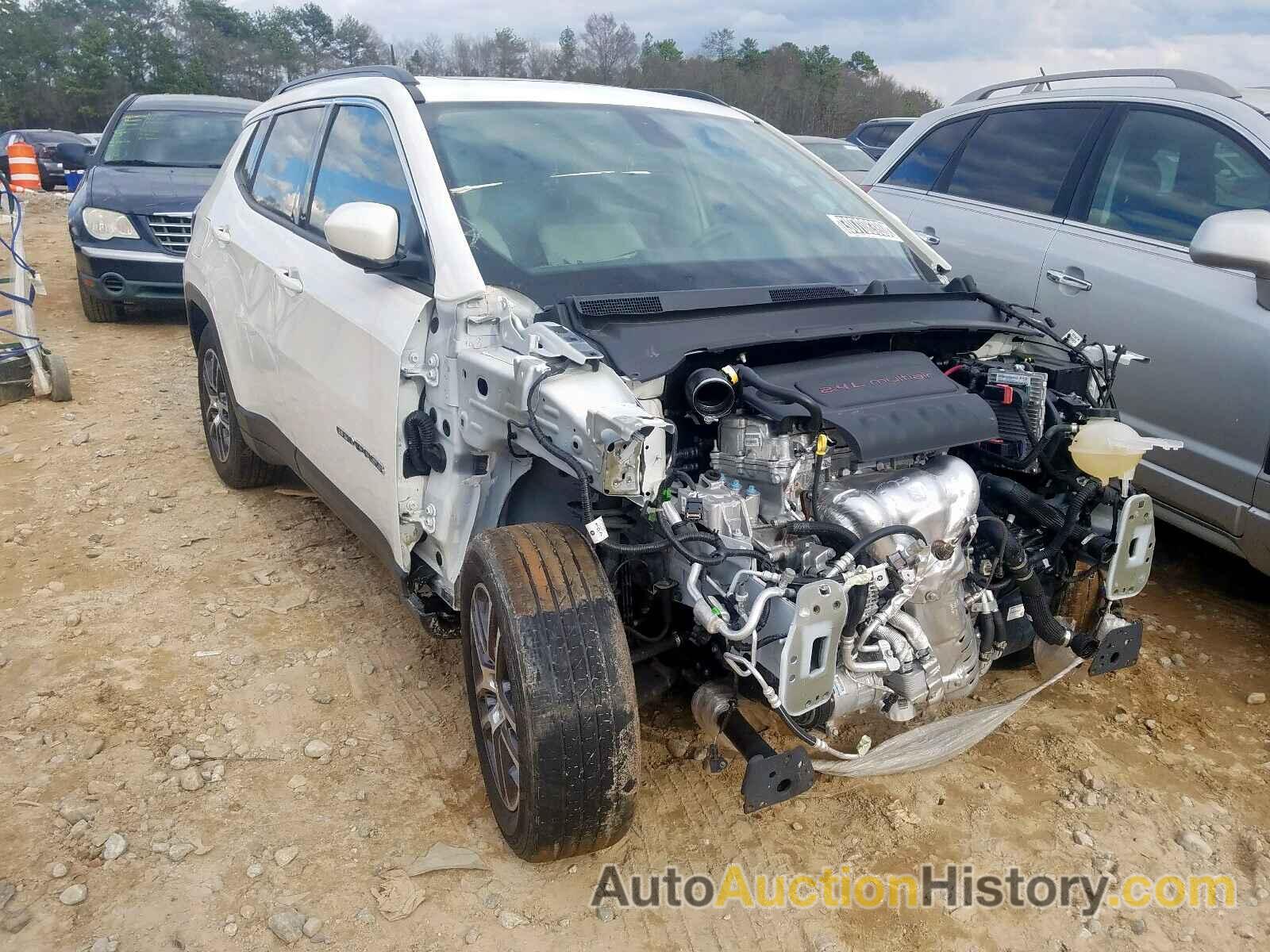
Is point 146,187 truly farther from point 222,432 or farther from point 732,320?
point 732,320

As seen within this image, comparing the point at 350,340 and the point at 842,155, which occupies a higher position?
the point at 842,155

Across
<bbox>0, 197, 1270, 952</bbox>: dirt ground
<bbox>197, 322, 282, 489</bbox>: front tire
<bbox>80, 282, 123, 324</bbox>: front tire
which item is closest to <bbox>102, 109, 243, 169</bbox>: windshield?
<bbox>80, 282, 123, 324</bbox>: front tire

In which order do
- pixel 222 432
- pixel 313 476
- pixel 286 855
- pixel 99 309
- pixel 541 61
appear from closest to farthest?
pixel 286 855 < pixel 313 476 < pixel 222 432 < pixel 99 309 < pixel 541 61

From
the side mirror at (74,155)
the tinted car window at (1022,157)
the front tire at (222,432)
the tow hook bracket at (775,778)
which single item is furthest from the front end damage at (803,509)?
the side mirror at (74,155)

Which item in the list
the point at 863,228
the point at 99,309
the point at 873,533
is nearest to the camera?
the point at 873,533

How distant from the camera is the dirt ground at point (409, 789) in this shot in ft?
7.75

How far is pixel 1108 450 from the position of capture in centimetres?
251

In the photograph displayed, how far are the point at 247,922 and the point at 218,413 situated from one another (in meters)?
3.15

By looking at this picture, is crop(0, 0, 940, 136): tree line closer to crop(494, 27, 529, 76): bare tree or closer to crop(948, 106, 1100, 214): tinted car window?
crop(494, 27, 529, 76): bare tree

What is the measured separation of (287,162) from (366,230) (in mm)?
1671

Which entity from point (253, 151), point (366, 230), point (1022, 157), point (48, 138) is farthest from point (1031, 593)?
point (48, 138)

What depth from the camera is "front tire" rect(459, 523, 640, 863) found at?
218 cm

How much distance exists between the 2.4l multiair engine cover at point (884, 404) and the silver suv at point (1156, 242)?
1323 mm

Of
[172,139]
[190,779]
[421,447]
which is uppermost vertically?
[172,139]
